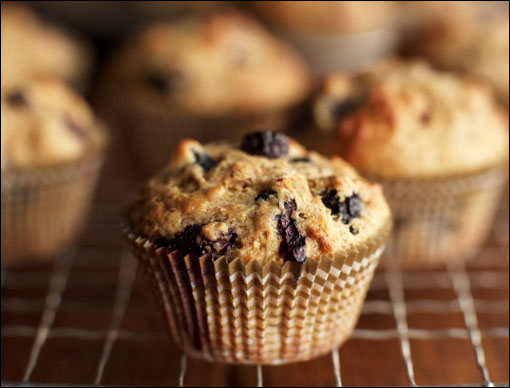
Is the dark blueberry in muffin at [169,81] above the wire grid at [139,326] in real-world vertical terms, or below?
above

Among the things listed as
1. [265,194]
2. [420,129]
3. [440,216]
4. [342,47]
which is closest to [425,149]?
[420,129]

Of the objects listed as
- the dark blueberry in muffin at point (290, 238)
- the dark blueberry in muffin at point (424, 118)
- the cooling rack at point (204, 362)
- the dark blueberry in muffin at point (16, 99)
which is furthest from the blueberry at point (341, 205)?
the dark blueberry in muffin at point (16, 99)

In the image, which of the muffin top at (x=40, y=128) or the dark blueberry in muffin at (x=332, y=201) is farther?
the muffin top at (x=40, y=128)

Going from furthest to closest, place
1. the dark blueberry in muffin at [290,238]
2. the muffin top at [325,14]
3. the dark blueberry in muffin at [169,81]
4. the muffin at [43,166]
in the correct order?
the muffin top at [325,14], the dark blueberry in muffin at [169,81], the muffin at [43,166], the dark blueberry in muffin at [290,238]

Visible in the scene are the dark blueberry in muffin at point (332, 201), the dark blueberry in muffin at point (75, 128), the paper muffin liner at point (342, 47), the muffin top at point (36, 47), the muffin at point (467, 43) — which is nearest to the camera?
the dark blueberry in muffin at point (332, 201)

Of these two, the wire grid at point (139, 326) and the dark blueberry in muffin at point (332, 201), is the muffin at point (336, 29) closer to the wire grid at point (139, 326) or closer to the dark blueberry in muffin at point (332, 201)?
the wire grid at point (139, 326)

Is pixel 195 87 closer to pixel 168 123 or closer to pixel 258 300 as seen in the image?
pixel 168 123

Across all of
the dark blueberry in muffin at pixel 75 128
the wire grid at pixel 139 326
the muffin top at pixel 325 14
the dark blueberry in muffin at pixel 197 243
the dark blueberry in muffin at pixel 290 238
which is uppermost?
the dark blueberry in muffin at pixel 290 238

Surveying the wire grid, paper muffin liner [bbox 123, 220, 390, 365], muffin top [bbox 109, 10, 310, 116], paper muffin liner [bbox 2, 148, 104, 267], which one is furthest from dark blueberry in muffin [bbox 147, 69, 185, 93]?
paper muffin liner [bbox 123, 220, 390, 365]
